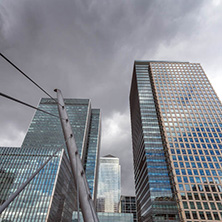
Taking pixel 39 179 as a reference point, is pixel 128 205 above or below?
above

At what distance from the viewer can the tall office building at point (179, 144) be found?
240ft

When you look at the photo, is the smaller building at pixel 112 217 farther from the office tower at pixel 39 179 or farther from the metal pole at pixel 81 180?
the metal pole at pixel 81 180

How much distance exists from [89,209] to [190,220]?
80.7 metres

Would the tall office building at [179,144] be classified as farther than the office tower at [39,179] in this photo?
Yes

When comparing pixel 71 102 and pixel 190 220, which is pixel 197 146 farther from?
pixel 71 102

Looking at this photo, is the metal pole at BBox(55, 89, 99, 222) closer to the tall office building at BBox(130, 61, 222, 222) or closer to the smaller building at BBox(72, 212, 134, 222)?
the tall office building at BBox(130, 61, 222, 222)

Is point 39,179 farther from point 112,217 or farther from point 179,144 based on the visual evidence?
point 179,144

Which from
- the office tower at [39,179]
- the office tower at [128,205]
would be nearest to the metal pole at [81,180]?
the office tower at [39,179]

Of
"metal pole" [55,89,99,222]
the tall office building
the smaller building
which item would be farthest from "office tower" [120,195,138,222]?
"metal pole" [55,89,99,222]

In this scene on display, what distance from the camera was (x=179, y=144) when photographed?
293 ft

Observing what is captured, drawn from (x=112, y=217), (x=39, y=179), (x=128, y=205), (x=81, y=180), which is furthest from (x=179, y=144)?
(x=128, y=205)

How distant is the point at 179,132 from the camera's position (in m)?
94.5

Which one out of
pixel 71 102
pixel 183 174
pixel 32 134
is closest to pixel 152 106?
pixel 183 174

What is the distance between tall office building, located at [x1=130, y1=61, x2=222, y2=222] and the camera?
240 ft
